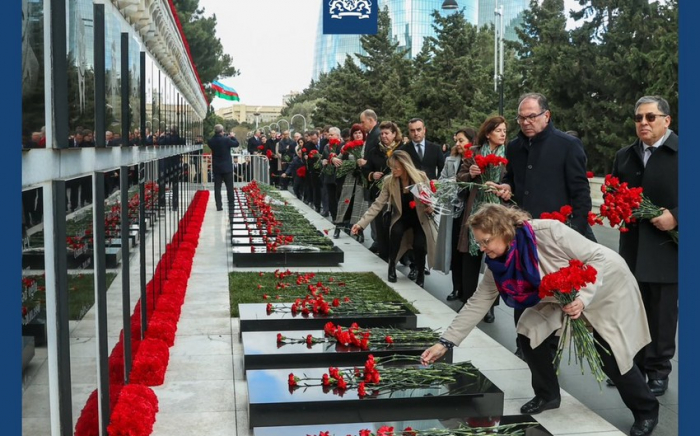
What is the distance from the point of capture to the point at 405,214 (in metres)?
10.1

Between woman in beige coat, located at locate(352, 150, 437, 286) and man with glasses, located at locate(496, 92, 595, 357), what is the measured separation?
2.88 m

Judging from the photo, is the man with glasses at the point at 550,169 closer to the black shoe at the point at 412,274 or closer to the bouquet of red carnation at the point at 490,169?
the bouquet of red carnation at the point at 490,169

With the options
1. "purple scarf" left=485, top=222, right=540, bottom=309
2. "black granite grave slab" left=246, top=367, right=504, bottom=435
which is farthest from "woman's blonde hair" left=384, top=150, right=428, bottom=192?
"purple scarf" left=485, top=222, right=540, bottom=309

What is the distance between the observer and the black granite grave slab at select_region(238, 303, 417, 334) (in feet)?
23.8

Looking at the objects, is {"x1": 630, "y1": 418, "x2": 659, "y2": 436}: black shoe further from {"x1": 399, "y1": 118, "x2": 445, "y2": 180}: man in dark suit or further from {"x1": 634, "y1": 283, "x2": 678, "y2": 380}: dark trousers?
{"x1": 399, "y1": 118, "x2": 445, "y2": 180}: man in dark suit

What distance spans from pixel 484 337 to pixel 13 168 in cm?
554

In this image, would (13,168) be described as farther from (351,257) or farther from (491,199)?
(351,257)

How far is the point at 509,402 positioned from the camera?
569 centimetres

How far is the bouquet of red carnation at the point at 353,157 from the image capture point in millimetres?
13852

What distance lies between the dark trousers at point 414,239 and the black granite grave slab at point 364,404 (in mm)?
4572

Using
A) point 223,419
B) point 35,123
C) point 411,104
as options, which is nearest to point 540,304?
point 223,419

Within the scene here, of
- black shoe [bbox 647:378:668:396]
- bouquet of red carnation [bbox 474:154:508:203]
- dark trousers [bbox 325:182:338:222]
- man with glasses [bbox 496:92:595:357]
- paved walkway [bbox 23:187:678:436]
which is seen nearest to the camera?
paved walkway [bbox 23:187:678:436]

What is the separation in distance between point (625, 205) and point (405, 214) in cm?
462

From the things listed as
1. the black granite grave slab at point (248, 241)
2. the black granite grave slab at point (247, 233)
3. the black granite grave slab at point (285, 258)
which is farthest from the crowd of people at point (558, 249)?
the black granite grave slab at point (247, 233)
